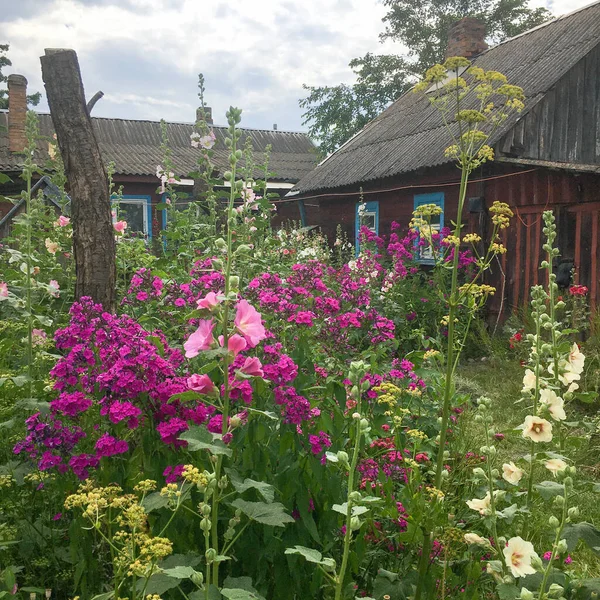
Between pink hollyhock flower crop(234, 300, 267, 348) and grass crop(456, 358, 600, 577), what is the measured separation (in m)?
0.84

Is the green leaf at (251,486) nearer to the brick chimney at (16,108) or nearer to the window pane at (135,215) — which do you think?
the window pane at (135,215)

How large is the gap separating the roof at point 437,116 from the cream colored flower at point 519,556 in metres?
7.49

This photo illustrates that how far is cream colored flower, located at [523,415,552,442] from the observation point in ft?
6.05

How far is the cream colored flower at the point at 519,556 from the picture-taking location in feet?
5.09

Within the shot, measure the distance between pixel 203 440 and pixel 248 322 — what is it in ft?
1.11

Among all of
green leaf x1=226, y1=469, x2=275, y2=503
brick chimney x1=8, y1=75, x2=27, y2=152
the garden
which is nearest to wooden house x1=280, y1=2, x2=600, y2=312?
the garden

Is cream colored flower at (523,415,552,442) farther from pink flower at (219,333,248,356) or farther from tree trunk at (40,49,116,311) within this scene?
tree trunk at (40,49,116,311)

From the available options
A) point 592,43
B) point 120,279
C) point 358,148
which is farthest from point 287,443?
point 358,148

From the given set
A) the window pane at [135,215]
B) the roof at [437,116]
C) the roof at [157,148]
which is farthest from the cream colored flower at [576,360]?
the window pane at [135,215]

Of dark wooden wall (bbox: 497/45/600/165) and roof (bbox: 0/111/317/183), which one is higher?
roof (bbox: 0/111/317/183)

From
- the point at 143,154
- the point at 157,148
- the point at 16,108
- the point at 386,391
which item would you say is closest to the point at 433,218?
the point at 386,391

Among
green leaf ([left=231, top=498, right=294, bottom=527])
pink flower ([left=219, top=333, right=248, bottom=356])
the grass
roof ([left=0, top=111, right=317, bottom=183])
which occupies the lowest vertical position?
the grass

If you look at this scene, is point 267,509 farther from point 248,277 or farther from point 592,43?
point 592,43

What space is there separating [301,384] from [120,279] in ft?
11.0
